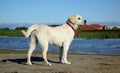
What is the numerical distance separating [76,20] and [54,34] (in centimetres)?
141

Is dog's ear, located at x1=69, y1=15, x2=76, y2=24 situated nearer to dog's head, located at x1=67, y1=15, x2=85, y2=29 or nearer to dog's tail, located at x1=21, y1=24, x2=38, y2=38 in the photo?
dog's head, located at x1=67, y1=15, x2=85, y2=29

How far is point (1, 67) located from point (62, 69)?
269 centimetres

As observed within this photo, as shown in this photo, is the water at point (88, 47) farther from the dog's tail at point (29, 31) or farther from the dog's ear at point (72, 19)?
the dog's tail at point (29, 31)

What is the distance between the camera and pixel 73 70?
13.6 metres

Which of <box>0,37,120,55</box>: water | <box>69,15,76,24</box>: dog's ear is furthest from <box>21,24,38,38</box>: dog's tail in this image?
<box>0,37,120,55</box>: water

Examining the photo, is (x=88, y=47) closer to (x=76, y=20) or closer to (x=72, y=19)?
(x=76, y=20)

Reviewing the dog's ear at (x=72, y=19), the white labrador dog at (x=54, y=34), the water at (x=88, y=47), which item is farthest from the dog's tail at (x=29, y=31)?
the water at (x=88, y=47)

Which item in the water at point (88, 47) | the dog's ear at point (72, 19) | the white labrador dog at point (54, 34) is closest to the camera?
the white labrador dog at point (54, 34)

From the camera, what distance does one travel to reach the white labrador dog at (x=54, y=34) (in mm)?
14945

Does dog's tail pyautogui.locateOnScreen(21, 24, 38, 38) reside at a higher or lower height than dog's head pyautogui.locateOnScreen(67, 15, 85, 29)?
lower

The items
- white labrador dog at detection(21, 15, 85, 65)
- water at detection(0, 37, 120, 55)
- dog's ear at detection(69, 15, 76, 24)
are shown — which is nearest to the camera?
white labrador dog at detection(21, 15, 85, 65)

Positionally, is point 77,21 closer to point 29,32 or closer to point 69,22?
point 69,22

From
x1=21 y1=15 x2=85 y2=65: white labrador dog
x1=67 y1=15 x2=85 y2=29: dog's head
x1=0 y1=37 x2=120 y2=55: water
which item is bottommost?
x1=0 y1=37 x2=120 y2=55: water

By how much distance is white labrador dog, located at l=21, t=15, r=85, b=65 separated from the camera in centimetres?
1495
